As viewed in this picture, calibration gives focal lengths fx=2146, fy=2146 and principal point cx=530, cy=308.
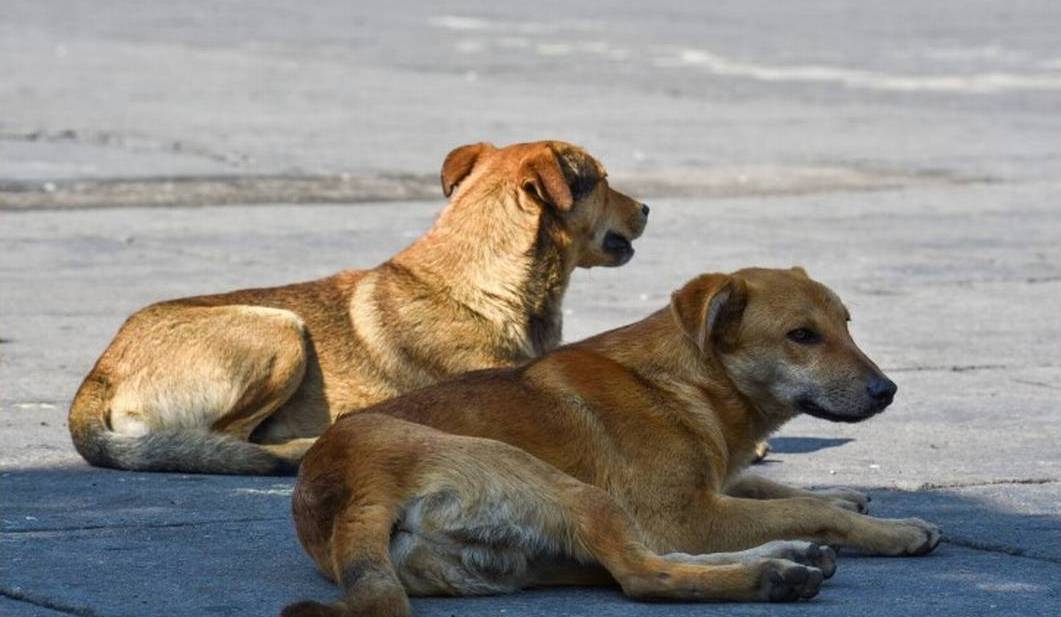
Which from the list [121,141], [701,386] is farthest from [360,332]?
[121,141]

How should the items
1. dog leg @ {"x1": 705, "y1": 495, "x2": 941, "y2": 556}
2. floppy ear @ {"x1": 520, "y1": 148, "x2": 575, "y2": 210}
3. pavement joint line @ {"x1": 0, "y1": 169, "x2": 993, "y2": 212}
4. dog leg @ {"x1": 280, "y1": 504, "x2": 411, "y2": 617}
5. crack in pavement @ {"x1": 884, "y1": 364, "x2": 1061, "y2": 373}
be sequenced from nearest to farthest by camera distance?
dog leg @ {"x1": 280, "y1": 504, "x2": 411, "y2": 617}, dog leg @ {"x1": 705, "y1": 495, "x2": 941, "y2": 556}, floppy ear @ {"x1": 520, "y1": 148, "x2": 575, "y2": 210}, crack in pavement @ {"x1": 884, "y1": 364, "x2": 1061, "y2": 373}, pavement joint line @ {"x1": 0, "y1": 169, "x2": 993, "y2": 212}

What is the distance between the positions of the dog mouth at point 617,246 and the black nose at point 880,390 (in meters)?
2.17

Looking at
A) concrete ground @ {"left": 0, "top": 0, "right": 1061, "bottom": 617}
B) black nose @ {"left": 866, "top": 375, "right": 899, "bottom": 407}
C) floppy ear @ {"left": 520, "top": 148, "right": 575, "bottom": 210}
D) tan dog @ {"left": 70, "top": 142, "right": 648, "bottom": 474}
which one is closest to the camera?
black nose @ {"left": 866, "top": 375, "right": 899, "bottom": 407}

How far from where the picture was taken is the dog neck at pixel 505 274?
798cm

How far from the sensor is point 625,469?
6160 mm

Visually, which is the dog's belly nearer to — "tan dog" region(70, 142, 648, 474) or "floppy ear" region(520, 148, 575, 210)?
"tan dog" region(70, 142, 648, 474)

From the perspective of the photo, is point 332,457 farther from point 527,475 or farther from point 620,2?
point 620,2

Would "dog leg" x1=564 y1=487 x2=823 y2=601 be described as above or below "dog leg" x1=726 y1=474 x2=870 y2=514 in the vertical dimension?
above

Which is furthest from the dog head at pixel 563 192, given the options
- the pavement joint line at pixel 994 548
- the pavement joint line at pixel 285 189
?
the pavement joint line at pixel 285 189

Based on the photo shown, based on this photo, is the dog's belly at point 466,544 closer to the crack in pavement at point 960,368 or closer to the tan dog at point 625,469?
the tan dog at point 625,469

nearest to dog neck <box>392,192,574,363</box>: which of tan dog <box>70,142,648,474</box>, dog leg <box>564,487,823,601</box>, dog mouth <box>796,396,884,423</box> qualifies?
tan dog <box>70,142,648,474</box>

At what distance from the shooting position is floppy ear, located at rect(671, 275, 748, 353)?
6.25 meters

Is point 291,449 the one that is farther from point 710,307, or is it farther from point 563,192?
point 710,307

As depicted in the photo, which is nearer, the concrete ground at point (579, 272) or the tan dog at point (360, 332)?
the concrete ground at point (579, 272)
